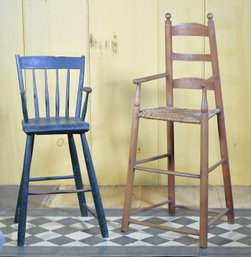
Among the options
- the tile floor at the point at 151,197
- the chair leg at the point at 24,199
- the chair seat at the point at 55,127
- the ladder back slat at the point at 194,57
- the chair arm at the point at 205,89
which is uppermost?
the ladder back slat at the point at 194,57

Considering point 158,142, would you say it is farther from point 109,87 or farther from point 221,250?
point 221,250

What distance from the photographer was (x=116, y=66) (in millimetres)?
3752

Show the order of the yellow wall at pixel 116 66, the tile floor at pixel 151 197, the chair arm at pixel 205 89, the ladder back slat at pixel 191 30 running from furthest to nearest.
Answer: the yellow wall at pixel 116 66 < the tile floor at pixel 151 197 < the ladder back slat at pixel 191 30 < the chair arm at pixel 205 89

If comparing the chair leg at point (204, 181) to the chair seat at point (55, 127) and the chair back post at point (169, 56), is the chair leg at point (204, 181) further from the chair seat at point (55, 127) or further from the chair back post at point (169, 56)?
the chair seat at point (55, 127)

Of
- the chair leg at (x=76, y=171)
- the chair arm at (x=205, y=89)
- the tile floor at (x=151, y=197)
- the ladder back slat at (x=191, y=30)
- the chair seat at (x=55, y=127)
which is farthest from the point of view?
the tile floor at (x=151, y=197)

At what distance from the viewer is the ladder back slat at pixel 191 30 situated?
9.82 feet

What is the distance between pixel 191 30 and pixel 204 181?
0.78 meters

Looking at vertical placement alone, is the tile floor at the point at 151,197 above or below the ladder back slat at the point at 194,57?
below

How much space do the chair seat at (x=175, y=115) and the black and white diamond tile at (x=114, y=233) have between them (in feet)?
1.97

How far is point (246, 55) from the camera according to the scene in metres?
3.69

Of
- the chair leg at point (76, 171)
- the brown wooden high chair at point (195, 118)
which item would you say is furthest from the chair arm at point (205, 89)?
the chair leg at point (76, 171)

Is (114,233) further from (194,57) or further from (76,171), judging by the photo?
(194,57)

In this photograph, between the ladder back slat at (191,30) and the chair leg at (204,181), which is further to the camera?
the ladder back slat at (191,30)

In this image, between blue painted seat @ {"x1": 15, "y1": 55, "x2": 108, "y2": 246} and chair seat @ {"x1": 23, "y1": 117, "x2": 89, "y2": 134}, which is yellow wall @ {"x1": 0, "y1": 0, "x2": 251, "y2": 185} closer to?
blue painted seat @ {"x1": 15, "y1": 55, "x2": 108, "y2": 246}
